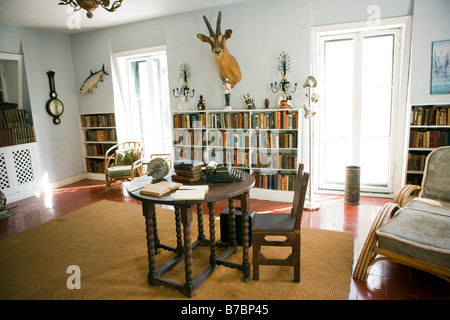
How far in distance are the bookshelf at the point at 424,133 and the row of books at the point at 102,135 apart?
557 centimetres

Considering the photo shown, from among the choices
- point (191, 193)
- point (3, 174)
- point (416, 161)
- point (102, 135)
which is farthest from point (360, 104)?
point (3, 174)

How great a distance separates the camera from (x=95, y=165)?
672 centimetres

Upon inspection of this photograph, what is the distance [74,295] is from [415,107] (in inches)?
189

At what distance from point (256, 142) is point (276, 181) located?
718 millimetres

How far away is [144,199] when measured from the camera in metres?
2.22

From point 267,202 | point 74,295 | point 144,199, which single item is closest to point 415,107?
point 267,202

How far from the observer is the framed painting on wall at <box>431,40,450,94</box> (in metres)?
3.96

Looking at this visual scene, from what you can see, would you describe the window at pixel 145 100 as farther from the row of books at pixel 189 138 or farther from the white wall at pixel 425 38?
the white wall at pixel 425 38

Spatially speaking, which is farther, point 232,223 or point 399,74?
point 399,74

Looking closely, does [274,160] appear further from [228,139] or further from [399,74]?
[399,74]

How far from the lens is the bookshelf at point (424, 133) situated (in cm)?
413

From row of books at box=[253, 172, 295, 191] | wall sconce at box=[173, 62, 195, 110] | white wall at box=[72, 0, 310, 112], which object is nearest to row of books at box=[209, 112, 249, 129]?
white wall at box=[72, 0, 310, 112]

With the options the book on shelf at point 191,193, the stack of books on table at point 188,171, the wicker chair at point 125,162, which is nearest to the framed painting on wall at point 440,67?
the stack of books on table at point 188,171
